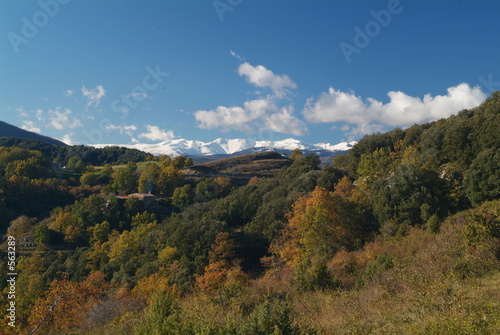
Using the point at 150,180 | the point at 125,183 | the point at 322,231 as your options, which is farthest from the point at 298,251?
the point at 125,183

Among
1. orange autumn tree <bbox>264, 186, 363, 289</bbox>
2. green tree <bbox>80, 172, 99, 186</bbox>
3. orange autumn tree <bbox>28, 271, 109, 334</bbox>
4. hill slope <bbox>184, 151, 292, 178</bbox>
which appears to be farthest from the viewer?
hill slope <bbox>184, 151, 292, 178</bbox>

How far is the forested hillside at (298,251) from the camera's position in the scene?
898 centimetres

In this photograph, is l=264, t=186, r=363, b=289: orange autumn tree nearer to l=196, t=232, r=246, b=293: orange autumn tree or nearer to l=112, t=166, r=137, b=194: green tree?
l=196, t=232, r=246, b=293: orange autumn tree

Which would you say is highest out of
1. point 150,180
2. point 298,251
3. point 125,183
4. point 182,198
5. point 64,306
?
point 150,180

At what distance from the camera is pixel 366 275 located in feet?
49.3

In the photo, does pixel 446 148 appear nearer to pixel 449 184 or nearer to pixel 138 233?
pixel 449 184

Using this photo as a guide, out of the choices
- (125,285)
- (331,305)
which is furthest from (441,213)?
(125,285)

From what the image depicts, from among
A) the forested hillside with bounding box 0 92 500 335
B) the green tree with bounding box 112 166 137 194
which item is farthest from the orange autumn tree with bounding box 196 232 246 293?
the green tree with bounding box 112 166 137 194

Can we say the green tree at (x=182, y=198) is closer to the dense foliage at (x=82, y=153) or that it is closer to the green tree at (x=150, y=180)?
the green tree at (x=150, y=180)

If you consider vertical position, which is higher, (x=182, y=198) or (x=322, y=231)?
(x=322, y=231)

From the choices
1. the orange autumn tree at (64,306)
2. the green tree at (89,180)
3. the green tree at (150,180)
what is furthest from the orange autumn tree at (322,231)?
the green tree at (89,180)

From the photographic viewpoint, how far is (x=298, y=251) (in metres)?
28.4

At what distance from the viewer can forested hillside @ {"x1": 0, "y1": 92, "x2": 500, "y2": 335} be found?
8.98 meters

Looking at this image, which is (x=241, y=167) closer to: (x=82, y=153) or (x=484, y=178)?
(x=82, y=153)
